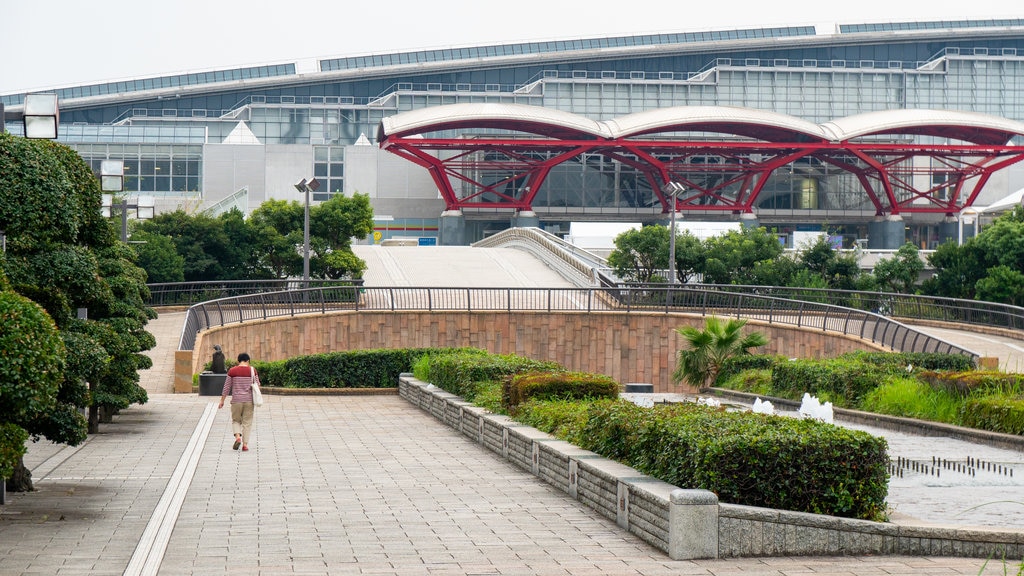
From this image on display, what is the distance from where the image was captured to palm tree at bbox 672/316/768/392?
26.6 meters

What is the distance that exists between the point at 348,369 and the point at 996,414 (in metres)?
15.5

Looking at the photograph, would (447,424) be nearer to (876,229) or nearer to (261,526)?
(261,526)

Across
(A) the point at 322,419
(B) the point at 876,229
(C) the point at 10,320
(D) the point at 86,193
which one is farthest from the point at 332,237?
(B) the point at 876,229

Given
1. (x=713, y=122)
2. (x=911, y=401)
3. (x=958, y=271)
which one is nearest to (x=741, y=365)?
(x=911, y=401)

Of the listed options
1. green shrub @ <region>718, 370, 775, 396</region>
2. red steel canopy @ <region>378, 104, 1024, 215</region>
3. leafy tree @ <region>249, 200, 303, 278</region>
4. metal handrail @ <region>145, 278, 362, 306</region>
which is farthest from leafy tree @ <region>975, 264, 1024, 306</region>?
red steel canopy @ <region>378, 104, 1024, 215</region>

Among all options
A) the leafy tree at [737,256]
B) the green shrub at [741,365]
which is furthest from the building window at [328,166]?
the green shrub at [741,365]

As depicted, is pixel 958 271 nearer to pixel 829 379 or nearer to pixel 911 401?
pixel 829 379

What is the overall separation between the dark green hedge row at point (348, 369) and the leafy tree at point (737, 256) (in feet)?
78.9

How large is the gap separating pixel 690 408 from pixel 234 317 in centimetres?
2367

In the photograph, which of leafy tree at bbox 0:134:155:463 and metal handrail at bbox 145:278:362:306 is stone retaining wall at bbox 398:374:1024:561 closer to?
leafy tree at bbox 0:134:155:463

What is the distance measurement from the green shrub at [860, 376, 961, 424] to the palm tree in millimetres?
6709

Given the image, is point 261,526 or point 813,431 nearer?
point 813,431

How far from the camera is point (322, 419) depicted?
21109 mm

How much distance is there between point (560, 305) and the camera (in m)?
40.2
